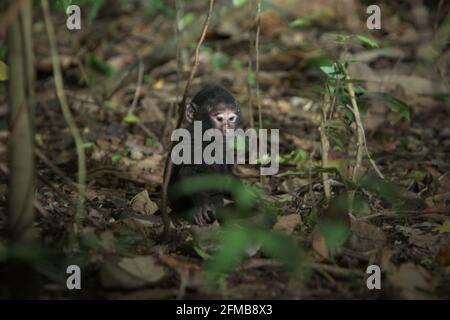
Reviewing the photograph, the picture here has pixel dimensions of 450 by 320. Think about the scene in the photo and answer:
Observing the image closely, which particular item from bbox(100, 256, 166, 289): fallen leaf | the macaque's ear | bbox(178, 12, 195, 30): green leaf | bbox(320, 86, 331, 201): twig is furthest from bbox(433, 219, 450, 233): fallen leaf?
bbox(178, 12, 195, 30): green leaf

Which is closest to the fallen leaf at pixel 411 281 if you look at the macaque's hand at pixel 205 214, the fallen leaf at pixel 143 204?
the macaque's hand at pixel 205 214

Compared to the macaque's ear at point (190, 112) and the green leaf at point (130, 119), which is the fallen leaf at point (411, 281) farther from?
the green leaf at point (130, 119)

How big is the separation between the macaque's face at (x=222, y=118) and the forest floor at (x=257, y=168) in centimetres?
60

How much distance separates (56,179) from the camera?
6.37 meters

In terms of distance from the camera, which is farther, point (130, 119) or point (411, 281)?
point (130, 119)

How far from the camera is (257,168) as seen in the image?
22.7 ft

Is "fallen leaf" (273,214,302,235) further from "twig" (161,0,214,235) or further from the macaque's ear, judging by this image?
the macaque's ear

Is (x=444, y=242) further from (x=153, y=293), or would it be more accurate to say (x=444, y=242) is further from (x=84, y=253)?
(x=84, y=253)

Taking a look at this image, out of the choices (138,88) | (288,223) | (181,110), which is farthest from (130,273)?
(138,88)

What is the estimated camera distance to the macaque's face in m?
6.00

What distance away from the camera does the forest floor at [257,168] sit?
4.08 m

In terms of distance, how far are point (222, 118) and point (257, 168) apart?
1039 mm

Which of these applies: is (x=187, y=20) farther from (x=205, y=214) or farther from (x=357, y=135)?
(x=357, y=135)
